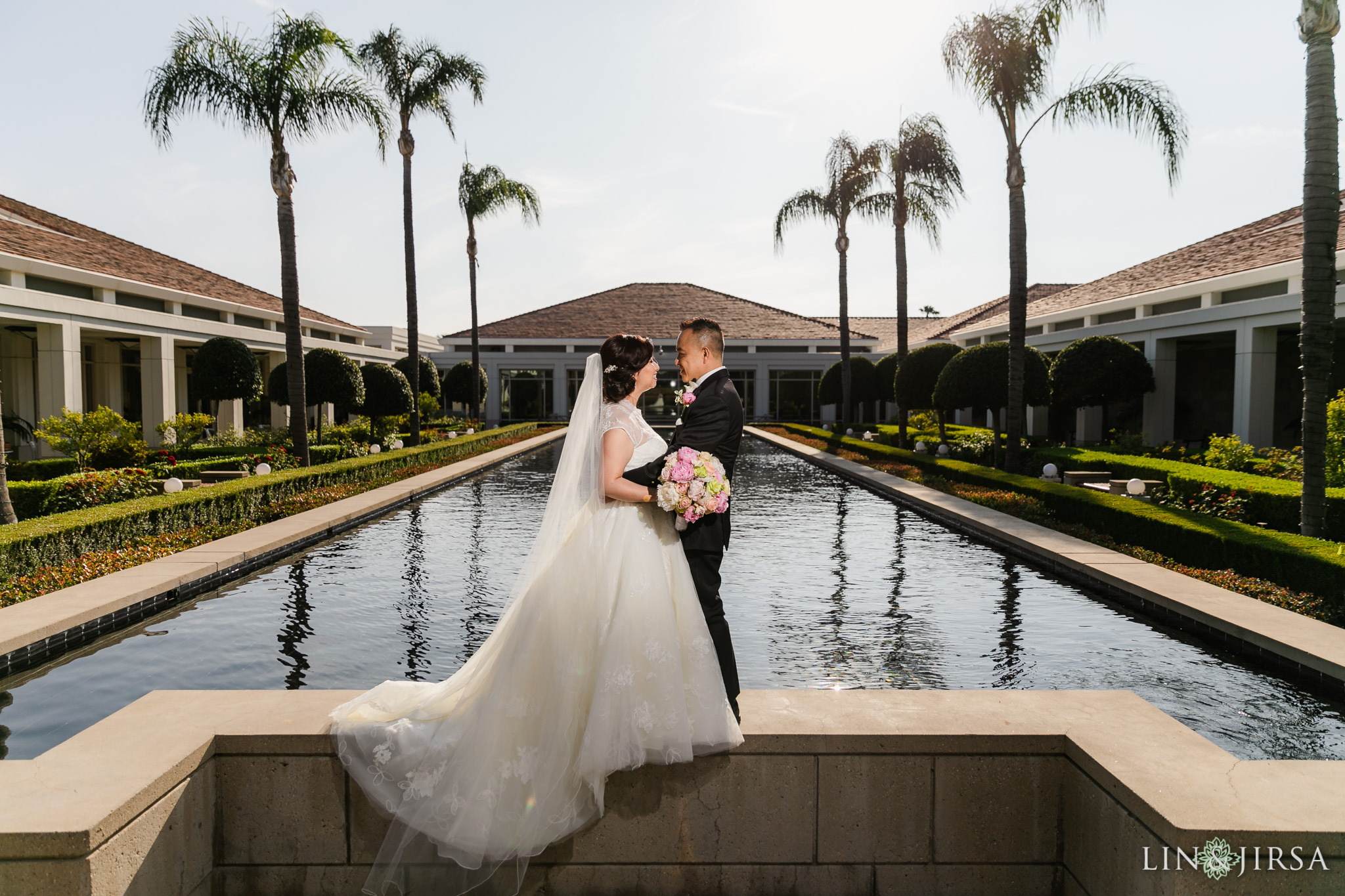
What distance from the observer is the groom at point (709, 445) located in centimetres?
344

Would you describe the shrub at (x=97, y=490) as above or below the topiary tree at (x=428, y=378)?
below

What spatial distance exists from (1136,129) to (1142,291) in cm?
1093

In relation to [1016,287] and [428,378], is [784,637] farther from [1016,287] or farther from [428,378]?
[428,378]

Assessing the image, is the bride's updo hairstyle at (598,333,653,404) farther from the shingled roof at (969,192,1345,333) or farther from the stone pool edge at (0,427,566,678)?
the shingled roof at (969,192,1345,333)

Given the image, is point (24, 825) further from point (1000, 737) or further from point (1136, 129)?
point (1136, 129)

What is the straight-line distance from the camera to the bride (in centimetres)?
311

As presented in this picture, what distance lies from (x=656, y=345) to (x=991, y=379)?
29319 millimetres

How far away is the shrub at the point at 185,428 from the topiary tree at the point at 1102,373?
2281 centimetres

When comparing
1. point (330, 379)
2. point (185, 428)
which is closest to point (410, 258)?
point (330, 379)

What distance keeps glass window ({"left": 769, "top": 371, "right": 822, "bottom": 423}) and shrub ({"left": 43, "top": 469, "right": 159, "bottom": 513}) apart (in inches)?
1500

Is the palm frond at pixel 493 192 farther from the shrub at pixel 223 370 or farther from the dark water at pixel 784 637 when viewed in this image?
the dark water at pixel 784 637

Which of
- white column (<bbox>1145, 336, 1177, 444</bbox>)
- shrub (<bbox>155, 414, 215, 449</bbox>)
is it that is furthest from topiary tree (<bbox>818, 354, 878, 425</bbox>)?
shrub (<bbox>155, 414, 215, 449</bbox>)

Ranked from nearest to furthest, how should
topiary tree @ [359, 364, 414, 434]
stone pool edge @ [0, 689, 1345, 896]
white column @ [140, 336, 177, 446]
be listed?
1. stone pool edge @ [0, 689, 1345, 896]
2. white column @ [140, 336, 177, 446]
3. topiary tree @ [359, 364, 414, 434]

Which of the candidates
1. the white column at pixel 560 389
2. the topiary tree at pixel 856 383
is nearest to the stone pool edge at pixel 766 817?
the topiary tree at pixel 856 383
